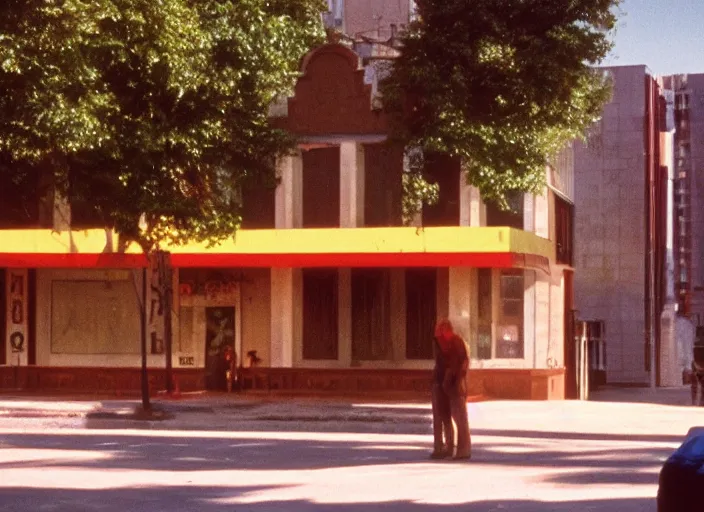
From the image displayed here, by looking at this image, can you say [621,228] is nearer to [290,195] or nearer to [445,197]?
[445,197]

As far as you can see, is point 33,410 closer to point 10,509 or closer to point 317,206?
point 317,206

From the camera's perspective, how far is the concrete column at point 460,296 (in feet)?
117

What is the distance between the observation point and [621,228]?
208 feet

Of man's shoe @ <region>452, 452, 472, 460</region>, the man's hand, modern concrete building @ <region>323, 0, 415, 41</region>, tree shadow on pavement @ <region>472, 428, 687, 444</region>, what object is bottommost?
tree shadow on pavement @ <region>472, 428, 687, 444</region>

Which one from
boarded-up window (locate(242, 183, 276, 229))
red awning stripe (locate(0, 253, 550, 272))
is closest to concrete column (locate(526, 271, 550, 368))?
red awning stripe (locate(0, 253, 550, 272))

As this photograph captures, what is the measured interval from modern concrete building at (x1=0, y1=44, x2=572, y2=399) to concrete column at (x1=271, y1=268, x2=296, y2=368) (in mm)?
33

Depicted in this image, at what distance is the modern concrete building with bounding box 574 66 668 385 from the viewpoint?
63.1 metres

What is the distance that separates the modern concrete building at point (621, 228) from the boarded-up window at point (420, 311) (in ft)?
89.7

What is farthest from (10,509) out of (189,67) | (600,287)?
(600,287)

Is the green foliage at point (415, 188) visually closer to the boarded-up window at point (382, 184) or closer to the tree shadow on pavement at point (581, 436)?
the boarded-up window at point (382, 184)

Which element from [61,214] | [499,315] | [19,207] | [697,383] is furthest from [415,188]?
[697,383]

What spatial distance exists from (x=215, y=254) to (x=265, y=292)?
81.5 inches

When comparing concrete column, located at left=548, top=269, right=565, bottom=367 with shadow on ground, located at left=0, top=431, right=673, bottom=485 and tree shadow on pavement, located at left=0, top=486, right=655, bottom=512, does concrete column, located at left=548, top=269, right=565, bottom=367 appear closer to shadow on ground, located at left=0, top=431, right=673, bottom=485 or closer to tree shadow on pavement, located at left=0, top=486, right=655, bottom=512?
shadow on ground, located at left=0, top=431, right=673, bottom=485

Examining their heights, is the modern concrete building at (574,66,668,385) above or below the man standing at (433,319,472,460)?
above
